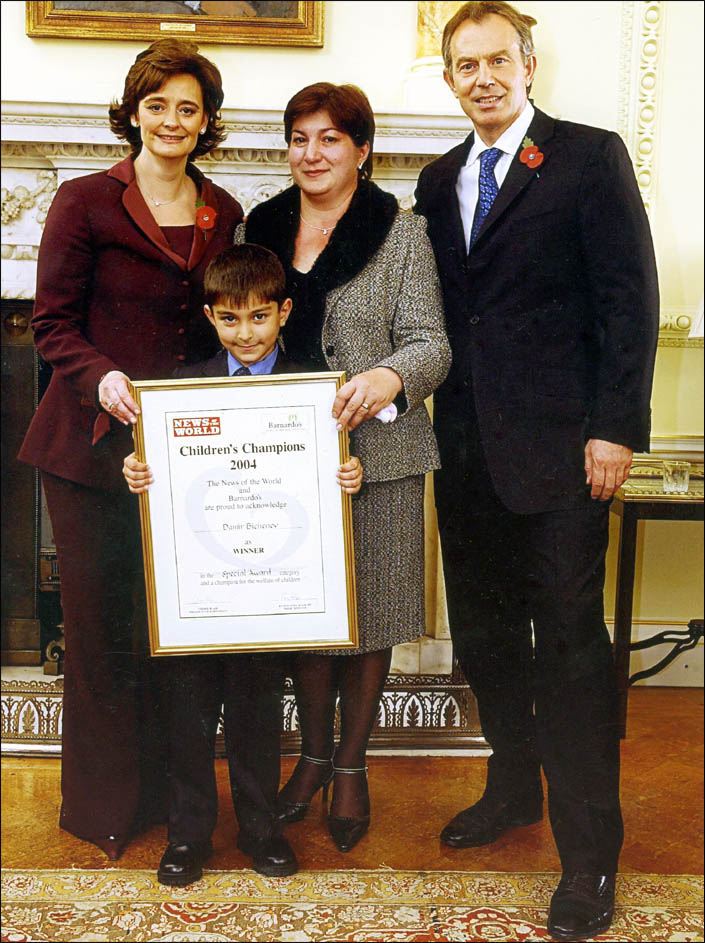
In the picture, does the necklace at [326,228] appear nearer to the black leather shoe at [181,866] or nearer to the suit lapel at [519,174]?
the suit lapel at [519,174]

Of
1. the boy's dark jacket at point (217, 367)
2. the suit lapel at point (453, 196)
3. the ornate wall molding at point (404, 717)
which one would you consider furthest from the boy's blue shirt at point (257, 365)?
the ornate wall molding at point (404, 717)

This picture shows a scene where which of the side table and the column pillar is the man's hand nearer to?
the side table

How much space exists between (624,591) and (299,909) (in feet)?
2.44

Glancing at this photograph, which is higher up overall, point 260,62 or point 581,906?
point 260,62

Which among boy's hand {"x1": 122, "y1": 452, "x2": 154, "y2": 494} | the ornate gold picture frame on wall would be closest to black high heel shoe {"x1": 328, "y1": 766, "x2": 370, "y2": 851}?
boy's hand {"x1": 122, "y1": 452, "x2": 154, "y2": 494}

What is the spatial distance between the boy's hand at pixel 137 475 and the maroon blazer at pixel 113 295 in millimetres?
79

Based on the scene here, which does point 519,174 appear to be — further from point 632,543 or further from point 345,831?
point 345,831

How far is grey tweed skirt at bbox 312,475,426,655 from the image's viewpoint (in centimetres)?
132

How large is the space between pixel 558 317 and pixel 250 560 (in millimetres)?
572

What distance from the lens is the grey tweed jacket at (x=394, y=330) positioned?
4.22 ft

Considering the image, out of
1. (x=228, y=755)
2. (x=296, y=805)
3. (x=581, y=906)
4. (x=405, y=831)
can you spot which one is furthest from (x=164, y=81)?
(x=581, y=906)

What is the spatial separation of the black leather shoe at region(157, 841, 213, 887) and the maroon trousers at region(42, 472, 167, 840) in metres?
0.08

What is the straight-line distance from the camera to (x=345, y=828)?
1448 millimetres

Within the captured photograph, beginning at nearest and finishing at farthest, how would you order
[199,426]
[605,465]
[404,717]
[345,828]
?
1. [199,426]
2. [605,465]
3. [345,828]
4. [404,717]
